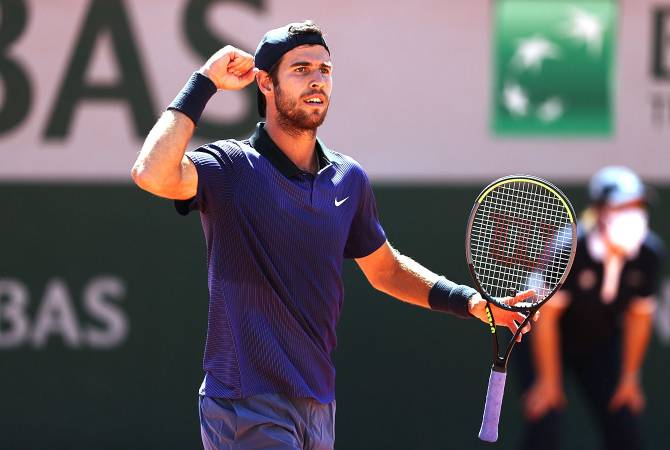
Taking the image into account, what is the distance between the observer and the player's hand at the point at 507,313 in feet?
11.7

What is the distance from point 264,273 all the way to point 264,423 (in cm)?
41

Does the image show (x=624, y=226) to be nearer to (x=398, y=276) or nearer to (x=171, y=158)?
(x=398, y=276)

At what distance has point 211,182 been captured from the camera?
3.38 m

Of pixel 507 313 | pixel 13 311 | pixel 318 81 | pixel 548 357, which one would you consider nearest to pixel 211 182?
pixel 318 81

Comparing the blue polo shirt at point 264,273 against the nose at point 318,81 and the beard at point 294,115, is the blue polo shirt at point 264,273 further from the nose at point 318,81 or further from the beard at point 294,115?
the nose at point 318,81

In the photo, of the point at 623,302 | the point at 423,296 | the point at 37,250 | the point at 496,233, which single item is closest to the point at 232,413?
the point at 423,296

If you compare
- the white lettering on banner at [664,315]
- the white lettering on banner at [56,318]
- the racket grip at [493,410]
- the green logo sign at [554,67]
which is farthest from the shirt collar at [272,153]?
the white lettering on banner at [664,315]

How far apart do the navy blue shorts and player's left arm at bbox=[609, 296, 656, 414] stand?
2934 mm

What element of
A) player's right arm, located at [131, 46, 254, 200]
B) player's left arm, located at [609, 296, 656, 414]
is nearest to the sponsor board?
player's left arm, located at [609, 296, 656, 414]

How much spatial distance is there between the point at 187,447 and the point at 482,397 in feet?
5.29

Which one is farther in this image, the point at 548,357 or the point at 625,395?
the point at 625,395

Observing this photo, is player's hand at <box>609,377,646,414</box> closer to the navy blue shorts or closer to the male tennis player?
the male tennis player

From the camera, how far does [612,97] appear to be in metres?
6.61

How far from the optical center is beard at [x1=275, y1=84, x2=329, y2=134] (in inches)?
139
